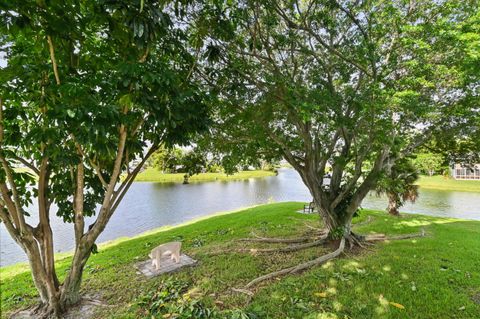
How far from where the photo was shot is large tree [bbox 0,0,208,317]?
8.07 feet

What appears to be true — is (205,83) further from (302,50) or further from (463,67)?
(463,67)

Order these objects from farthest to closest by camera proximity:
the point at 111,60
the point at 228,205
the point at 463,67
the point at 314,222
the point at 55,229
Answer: the point at 228,205, the point at 55,229, the point at 314,222, the point at 463,67, the point at 111,60

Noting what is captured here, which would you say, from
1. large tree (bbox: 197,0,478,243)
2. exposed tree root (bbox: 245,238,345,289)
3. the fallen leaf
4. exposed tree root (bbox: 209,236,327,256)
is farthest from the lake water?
the fallen leaf

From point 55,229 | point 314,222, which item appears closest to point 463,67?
point 314,222

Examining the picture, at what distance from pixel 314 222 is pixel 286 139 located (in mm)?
4435

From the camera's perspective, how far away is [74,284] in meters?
3.80

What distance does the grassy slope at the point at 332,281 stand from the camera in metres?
3.43

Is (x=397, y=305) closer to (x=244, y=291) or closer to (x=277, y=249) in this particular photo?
(x=244, y=291)

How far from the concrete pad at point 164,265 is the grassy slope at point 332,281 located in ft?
0.62

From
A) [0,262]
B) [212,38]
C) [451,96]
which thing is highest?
[212,38]

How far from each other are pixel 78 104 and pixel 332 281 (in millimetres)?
4274

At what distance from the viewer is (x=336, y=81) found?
6.32m

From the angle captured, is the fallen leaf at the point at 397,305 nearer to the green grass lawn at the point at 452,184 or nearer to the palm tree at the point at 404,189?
the palm tree at the point at 404,189

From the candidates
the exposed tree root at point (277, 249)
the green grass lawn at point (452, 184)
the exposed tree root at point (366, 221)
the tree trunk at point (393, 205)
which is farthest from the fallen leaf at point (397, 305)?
the green grass lawn at point (452, 184)
